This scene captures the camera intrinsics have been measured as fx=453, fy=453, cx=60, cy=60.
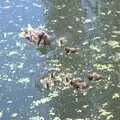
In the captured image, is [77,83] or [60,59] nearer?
[77,83]

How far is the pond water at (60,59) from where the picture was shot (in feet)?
25.7

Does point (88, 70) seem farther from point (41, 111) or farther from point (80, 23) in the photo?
point (80, 23)

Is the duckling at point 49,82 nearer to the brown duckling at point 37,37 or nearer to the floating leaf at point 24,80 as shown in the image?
the floating leaf at point 24,80

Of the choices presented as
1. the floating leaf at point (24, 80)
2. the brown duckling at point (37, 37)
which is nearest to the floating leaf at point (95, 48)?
the brown duckling at point (37, 37)

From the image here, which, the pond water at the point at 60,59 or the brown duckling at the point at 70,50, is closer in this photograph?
the pond water at the point at 60,59

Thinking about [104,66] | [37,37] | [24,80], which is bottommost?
[24,80]

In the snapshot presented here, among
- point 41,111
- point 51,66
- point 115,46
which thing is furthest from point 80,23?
point 41,111

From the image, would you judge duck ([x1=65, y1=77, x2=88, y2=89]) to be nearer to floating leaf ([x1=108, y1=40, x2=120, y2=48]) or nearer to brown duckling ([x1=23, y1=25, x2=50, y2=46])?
floating leaf ([x1=108, y1=40, x2=120, y2=48])

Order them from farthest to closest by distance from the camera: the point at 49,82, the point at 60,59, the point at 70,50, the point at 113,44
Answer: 1. the point at 113,44
2. the point at 70,50
3. the point at 60,59
4. the point at 49,82

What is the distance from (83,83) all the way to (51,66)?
3.43 feet

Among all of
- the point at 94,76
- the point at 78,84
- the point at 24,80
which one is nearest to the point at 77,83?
the point at 78,84

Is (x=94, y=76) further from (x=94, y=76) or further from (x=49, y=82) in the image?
(x=49, y=82)

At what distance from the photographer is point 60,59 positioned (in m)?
9.44

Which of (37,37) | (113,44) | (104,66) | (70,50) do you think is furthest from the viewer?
(37,37)
